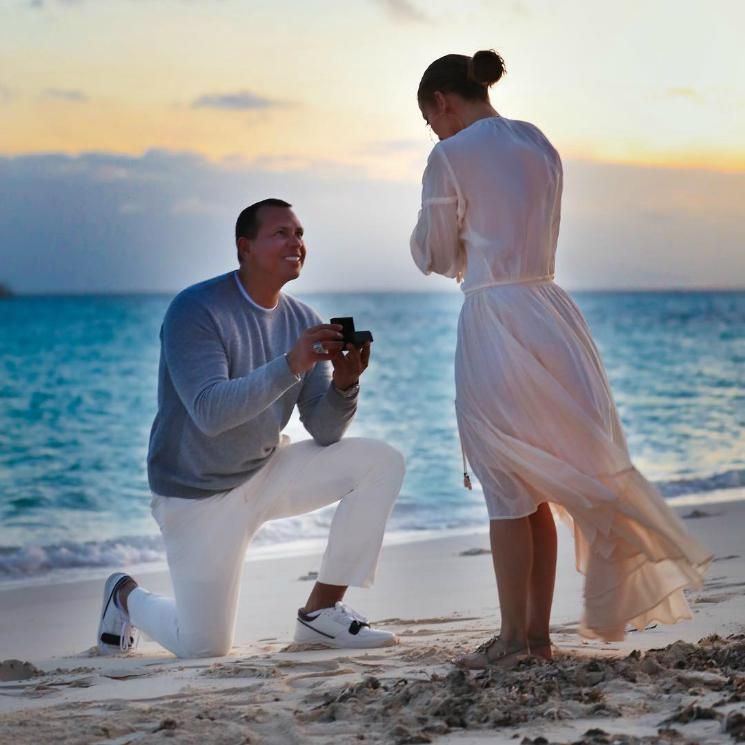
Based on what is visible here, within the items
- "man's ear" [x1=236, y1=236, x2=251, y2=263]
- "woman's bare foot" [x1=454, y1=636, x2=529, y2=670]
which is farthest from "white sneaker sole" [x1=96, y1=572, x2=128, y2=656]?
"woman's bare foot" [x1=454, y1=636, x2=529, y2=670]

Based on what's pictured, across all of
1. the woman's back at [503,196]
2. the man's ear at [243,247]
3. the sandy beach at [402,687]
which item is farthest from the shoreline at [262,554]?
the woman's back at [503,196]

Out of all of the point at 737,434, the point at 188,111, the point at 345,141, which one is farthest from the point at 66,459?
the point at 188,111

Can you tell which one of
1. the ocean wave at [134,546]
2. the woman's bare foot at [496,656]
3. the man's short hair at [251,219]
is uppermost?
the man's short hair at [251,219]

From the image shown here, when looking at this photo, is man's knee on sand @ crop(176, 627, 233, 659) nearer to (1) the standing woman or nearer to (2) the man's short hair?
(1) the standing woman

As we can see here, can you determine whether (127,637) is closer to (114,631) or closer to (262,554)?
(114,631)

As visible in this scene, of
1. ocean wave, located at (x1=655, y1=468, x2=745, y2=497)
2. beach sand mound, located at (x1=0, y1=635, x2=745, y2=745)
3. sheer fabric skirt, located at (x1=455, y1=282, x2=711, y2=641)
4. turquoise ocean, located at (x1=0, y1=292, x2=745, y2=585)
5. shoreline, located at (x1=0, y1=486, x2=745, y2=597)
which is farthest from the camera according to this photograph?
ocean wave, located at (x1=655, y1=468, x2=745, y2=497)

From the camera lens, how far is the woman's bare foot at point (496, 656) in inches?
138

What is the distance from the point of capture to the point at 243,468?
4461mm

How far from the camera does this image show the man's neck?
14.7 feet

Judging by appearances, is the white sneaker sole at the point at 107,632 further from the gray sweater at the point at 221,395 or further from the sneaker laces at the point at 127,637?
the gray sweater at the point at 221,395

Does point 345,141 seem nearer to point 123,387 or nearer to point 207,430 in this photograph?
point 123,387

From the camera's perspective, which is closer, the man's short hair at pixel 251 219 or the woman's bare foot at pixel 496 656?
the woman's bare foot at pixel 496 656

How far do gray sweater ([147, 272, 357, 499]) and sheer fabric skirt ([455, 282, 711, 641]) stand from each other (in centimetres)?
89

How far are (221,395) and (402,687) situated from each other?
1.25 m
